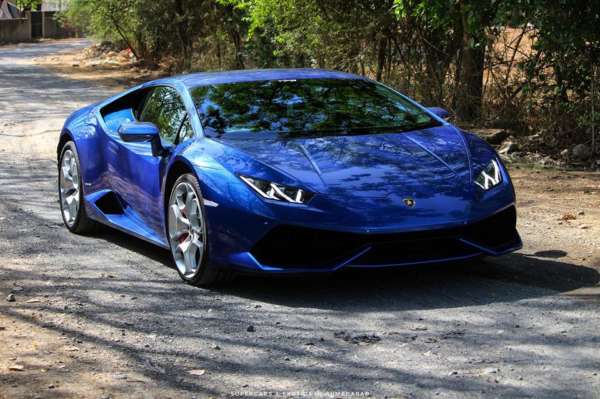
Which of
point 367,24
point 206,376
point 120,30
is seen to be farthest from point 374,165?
point 120,30

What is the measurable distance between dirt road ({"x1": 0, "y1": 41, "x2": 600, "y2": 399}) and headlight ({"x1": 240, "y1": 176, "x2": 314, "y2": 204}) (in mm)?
628

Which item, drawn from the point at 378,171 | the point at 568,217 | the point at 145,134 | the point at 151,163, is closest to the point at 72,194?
the point at 151,163

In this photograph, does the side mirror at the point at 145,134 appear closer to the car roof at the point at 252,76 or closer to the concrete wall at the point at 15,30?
the car roof at the point at 252,76

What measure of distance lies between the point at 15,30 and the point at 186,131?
218 ft

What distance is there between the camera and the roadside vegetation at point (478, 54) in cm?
1269

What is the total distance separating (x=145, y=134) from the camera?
7609 millimetres

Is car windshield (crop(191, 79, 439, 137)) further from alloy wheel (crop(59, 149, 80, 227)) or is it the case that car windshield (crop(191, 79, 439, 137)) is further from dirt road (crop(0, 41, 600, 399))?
alloy wheel (crop(59, 149, 80, 227))

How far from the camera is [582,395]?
480 centimetres

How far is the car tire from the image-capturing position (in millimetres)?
9172

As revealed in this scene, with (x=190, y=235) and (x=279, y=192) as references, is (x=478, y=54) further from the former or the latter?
(x=279, y=192)

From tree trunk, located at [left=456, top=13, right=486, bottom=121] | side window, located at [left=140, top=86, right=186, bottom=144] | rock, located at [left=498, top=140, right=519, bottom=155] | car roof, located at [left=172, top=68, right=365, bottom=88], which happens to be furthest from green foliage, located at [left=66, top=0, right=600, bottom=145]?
side window, located at [left=140, top=86, right=186, bottom=144]

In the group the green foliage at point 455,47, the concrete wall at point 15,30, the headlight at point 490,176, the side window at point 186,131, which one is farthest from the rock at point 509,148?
the concrete wall at point 15,30

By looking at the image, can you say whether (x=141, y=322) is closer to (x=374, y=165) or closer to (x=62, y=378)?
(x=62, y=378)

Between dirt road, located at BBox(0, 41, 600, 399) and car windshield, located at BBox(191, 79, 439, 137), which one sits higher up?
car windshield, located at BBox(191, 79, 439, 137)
